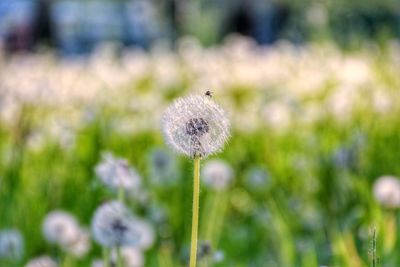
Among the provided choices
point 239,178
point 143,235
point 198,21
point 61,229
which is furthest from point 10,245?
point 198,21

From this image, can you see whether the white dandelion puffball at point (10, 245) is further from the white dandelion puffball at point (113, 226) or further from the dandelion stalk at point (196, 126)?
the dandelion stalk at point (196, 126)

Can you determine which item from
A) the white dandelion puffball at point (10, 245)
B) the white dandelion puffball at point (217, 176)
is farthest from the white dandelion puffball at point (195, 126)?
the white dandelion puffball at point (217, 176)

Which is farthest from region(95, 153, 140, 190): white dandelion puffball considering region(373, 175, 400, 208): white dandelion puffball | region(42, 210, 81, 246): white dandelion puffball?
region(373, 175, 400, 208): white dandelion puffball

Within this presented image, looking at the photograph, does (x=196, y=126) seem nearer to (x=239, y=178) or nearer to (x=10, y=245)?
(x=10, y=245)

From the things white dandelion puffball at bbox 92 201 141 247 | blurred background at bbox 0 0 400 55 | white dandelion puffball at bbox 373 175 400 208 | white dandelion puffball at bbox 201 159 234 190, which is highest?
blurred background at bbox 0 0 400 55

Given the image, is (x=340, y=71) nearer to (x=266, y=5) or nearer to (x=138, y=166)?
(x=138, y=166)

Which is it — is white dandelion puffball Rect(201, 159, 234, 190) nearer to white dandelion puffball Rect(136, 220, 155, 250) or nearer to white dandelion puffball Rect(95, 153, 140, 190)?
white dandelion puffball Rect(136, 220, 155, 250)

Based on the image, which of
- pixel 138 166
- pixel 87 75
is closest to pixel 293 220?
pixel 138 166

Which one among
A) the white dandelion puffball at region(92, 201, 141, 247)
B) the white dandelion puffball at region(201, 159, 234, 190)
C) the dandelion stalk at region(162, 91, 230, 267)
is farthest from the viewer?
the white dandelion puffball at region(201, 159, 234, 190)
